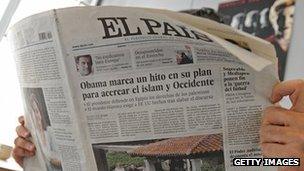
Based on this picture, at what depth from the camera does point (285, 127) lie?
1.47ft

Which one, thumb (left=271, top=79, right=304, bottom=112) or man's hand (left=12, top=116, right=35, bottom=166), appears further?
man's hand (left=12, top=116, right=35, bottom=166)

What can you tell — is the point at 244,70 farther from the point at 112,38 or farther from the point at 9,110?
the point at 9,110

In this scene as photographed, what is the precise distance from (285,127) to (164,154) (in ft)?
0.50

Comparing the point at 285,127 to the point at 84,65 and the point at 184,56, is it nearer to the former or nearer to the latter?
the point at 184,56

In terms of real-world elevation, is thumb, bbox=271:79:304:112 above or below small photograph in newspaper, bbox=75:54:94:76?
below

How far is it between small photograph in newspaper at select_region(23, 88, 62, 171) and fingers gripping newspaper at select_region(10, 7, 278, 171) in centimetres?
2

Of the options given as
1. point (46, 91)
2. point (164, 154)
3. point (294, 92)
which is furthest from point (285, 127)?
point (46, 91)

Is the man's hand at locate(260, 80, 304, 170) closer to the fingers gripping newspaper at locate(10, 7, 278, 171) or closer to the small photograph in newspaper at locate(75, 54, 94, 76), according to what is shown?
the fingers gripping newspaper at locate(10, 7, 278, 171)

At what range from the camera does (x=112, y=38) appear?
472mm

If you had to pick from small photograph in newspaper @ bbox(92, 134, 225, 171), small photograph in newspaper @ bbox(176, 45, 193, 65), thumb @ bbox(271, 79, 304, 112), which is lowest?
small photograph in newspaper @ bbox(92, 134, 225, 171)

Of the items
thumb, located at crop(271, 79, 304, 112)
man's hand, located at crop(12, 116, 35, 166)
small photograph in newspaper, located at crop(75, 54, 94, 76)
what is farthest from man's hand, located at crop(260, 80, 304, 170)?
man's hand, located at crop(12, 116, 35, 166)

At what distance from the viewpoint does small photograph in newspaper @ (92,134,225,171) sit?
489mm

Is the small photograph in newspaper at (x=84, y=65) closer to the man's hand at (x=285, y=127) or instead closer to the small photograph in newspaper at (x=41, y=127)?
the small photograph in newspaper at (x=41, y=127)

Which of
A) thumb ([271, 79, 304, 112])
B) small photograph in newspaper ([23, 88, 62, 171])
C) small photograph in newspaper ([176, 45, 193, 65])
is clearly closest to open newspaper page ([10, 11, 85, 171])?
small photograph in newspaper ([23, 88, 62, 171])
